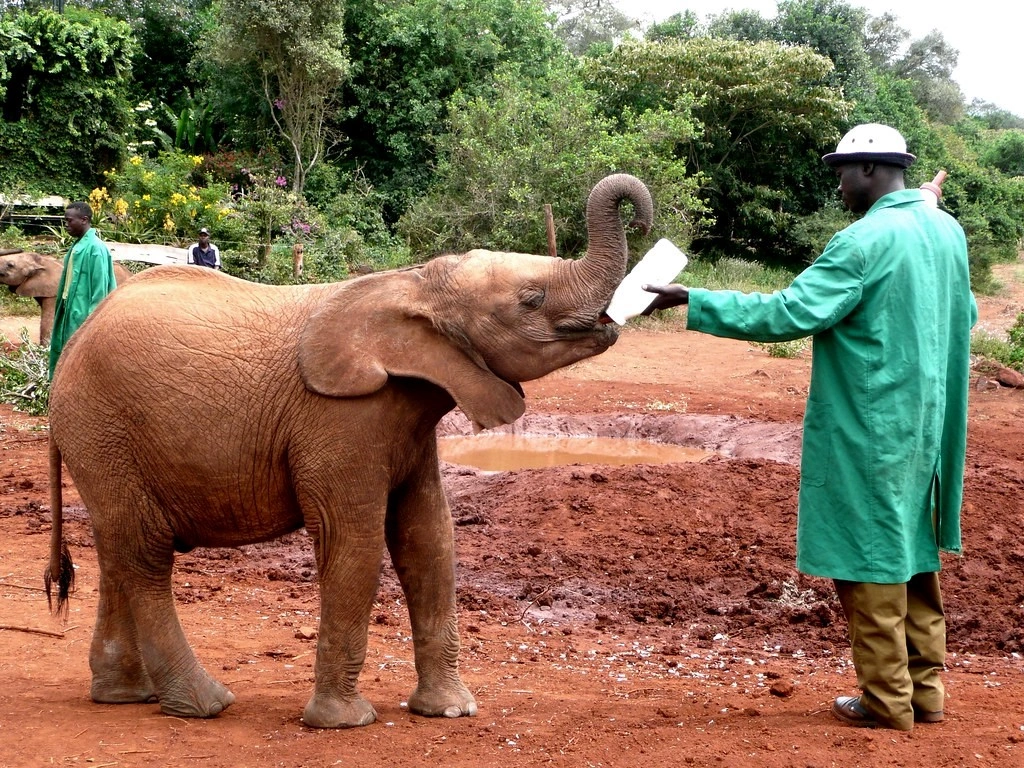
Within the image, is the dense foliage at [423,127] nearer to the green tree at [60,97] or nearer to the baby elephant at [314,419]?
the green tree at [60,97]

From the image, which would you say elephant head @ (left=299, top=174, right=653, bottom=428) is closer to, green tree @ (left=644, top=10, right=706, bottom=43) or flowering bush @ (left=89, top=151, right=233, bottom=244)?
flowering bush @ (left=89, top=151, right=233, bottom=244)

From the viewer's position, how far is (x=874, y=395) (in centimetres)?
448

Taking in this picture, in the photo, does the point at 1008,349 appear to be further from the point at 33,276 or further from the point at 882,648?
the point at 882,648

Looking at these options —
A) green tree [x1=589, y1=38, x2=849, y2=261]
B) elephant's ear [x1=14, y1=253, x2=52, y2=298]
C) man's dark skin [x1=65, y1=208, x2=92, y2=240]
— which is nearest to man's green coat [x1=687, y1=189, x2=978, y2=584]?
man's dark skin [x1=65, y1=208, x2=92, y2=240]

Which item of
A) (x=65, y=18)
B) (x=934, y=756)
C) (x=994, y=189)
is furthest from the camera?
(x=994, y=189)

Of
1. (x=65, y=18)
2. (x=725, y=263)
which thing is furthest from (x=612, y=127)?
(x=65, y=18)

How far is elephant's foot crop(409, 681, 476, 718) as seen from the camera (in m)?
5.05

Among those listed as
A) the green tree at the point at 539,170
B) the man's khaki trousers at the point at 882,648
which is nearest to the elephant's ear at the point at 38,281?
the green tree at the point at 539,170

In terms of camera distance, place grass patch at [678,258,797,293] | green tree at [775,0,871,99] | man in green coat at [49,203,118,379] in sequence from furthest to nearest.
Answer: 1. green tree at [775,0,871,99]
2. grass patch at [678,258,797,293]
3. man in green coat at [49,203,118,379]

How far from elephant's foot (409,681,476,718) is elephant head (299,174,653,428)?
4.49 ft

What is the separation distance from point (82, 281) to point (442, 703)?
631cm

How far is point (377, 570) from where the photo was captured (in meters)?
4.71

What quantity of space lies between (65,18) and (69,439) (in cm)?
2480

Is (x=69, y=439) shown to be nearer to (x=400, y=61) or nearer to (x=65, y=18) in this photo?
(x=65, y=18)
